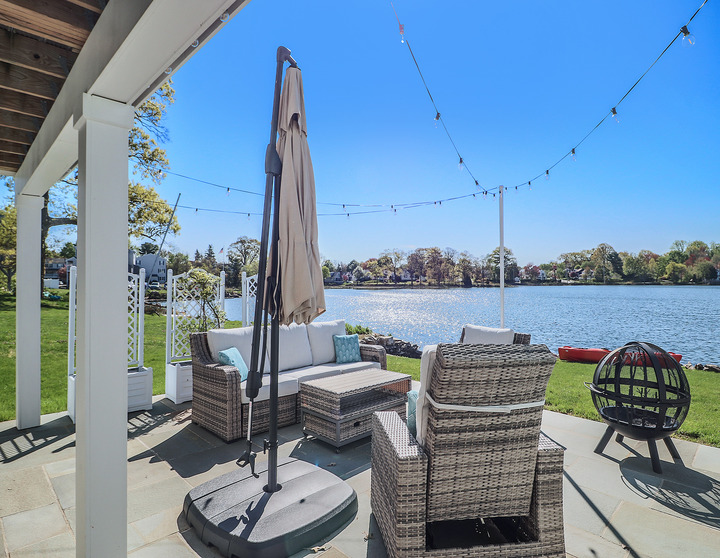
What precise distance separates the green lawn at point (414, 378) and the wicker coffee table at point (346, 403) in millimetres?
1958

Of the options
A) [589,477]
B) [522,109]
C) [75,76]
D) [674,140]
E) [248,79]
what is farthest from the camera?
[674,140]

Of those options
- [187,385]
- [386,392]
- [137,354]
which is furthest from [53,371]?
[386,392]

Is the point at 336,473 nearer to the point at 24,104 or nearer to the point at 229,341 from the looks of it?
the point at 229,341

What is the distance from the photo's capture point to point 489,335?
4.29 metres

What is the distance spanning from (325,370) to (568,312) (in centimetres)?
1504

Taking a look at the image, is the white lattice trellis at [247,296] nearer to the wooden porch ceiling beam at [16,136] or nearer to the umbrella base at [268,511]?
the wooden porch ceiling beam at [16,136]

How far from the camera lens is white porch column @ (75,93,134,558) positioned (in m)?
1.60

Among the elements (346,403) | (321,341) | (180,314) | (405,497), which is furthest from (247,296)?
(405,497)

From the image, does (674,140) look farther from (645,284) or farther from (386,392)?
(386,392)

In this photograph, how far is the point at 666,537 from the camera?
2.04m

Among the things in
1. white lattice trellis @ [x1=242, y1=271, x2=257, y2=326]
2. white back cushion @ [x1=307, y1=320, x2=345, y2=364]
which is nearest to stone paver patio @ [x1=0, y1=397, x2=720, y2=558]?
white back cushion @ [x1=307, y1=320, x2=345, y2=364]

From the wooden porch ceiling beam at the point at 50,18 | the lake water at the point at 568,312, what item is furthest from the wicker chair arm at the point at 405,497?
the lake water at the point at 568,312

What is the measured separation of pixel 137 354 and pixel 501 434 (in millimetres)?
4152

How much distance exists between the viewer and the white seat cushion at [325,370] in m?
3.96
